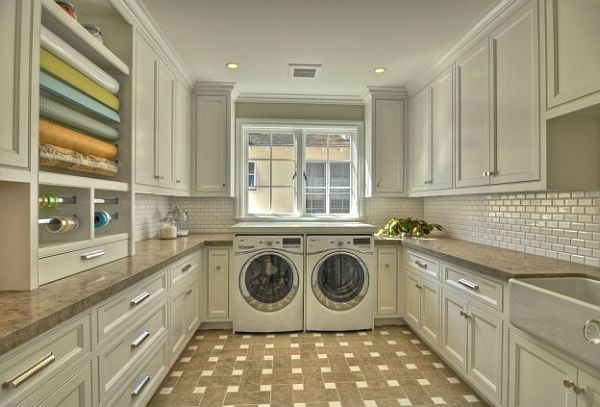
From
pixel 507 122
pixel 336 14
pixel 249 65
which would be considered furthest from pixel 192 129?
pixel 507 122

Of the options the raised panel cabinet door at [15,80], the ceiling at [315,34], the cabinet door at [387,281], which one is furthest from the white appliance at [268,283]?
the raised panel cabinet door at [15,80]

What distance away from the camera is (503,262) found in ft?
6.19

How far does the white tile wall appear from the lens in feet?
5.93

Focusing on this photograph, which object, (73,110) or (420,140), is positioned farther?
(420,140)

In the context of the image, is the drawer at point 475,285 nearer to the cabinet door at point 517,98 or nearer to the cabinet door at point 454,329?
the cabinet door at point 454,329

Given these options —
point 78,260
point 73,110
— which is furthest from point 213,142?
point 78,260

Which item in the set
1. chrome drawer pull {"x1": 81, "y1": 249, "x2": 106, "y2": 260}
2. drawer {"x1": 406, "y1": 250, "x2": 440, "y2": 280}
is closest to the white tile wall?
drawer {"x1": 406, "y1": 250, "x2": 440, "y2": 280}

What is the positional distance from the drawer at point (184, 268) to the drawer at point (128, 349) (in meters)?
0.23

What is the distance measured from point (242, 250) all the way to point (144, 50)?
170cm

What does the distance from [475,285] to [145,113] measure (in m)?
2.40

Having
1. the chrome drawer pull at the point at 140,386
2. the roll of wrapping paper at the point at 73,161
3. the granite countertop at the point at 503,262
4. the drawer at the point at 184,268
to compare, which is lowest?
the chrome drawer pull at the point at 140,386

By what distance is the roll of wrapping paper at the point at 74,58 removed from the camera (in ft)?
4.43

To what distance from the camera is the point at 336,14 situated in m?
2.13

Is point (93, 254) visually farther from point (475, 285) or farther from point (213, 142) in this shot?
point (475, 285)
